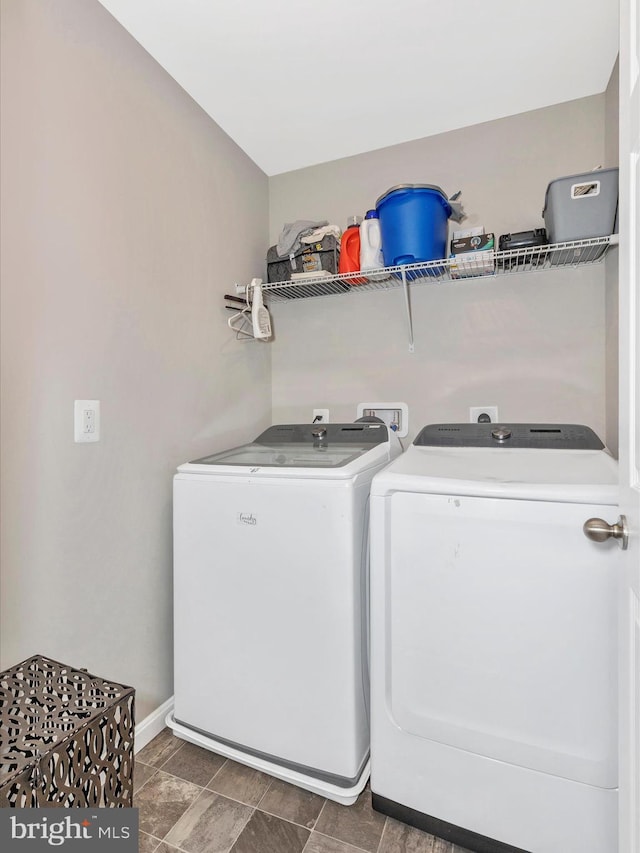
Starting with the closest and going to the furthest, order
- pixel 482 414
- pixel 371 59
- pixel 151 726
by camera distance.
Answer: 1. pixel 151 726
2. pixel 371 59
3. pixel 482 414

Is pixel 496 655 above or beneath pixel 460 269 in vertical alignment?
beneath

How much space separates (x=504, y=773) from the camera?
3.75 ft

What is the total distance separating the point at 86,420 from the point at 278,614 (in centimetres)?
85

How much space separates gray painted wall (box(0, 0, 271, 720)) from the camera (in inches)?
47.4

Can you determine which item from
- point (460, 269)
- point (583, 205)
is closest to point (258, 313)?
point (460, 269)

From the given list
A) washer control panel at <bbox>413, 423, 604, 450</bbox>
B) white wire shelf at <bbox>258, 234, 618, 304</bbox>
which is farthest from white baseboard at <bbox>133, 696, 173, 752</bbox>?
white wire shelf at <bbox>258, 234, 618, 304</bbox>

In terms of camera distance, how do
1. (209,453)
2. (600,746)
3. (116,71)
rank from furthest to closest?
(209,453), (116,71), (600,746)

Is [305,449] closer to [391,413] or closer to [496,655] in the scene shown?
[391,413]

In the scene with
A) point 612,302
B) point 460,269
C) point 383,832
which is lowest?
point 383,832

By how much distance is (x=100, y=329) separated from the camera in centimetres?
144

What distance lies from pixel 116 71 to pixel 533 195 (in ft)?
5.59

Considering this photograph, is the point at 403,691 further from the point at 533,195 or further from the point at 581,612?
the point at 533,195

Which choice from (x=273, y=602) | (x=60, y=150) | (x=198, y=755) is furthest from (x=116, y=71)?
(x=198, y=755)

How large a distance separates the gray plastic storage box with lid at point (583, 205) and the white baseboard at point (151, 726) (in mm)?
2288
